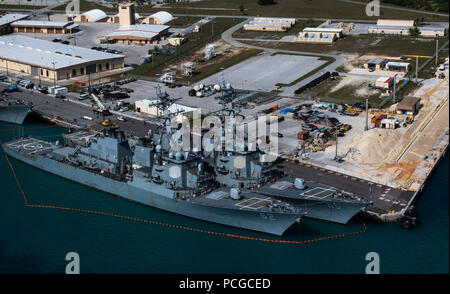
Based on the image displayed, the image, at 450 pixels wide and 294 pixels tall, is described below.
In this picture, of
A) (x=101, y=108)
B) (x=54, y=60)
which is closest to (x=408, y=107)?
(x=101, y=108)

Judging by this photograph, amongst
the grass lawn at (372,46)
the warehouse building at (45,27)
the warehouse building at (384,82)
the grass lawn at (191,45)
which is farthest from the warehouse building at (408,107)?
the warehouse building at (45,27)

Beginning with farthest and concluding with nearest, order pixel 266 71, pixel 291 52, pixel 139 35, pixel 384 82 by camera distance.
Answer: pixel 139 35 → pixel 291 52 → pixel 266 71 → pixel 384 82

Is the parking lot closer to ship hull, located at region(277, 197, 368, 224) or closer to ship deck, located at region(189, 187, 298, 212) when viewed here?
ship deck, located at region(189, 187, 298, 212)

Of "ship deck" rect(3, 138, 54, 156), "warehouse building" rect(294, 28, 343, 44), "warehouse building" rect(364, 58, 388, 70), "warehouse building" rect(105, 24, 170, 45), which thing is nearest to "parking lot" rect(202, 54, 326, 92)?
"warehouse building" rect(364, 58, 388, 70)

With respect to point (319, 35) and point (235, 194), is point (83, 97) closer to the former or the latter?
point (235, 194)

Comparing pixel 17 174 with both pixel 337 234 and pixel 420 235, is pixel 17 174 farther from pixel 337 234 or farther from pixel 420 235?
pixel 420 235

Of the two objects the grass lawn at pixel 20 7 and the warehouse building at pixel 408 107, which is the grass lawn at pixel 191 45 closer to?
the warehouse building at pixel 408 107
